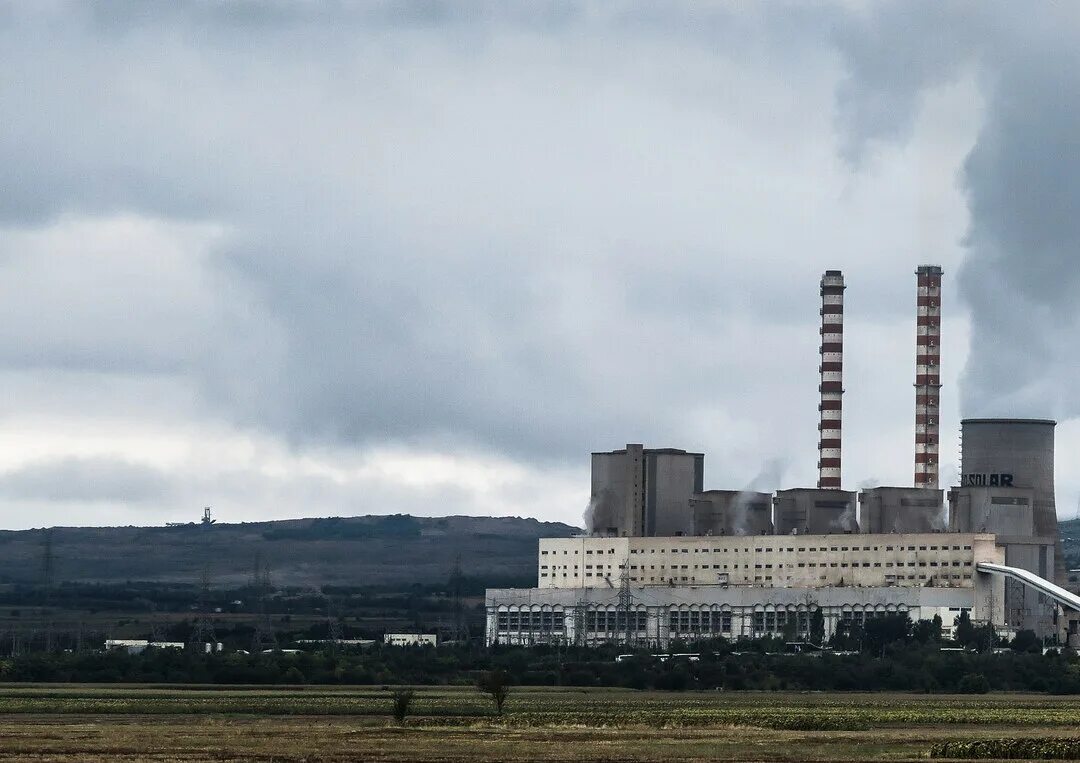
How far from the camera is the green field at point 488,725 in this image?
66562mm

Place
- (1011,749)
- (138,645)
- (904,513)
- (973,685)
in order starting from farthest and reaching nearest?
(904,513) → (138,645) → (973,685) → (1011,749)

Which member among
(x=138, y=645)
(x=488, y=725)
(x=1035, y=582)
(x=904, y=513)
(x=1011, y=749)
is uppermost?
(x=904, y=513)

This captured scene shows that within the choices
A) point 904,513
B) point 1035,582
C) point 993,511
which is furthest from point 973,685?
point 904,513

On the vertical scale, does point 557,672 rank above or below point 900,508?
below

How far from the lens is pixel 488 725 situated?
82250mm

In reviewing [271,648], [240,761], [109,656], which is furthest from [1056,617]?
[240,761]

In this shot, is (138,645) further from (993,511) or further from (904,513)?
(993,511)

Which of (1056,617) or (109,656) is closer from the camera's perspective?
(109,656)

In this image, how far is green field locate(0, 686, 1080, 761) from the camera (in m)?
66.6

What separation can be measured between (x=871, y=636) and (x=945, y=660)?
28932mm

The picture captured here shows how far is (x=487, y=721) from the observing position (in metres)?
84.8

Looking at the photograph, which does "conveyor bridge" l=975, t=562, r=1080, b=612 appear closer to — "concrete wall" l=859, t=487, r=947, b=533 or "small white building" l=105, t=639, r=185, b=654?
"concrete wall" l=859, t=487, r=947, b=533

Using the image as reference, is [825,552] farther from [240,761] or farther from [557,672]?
[240,761]

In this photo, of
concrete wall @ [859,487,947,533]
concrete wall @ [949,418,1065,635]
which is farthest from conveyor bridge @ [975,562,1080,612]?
concrete wall @ [859,487,947,533]
